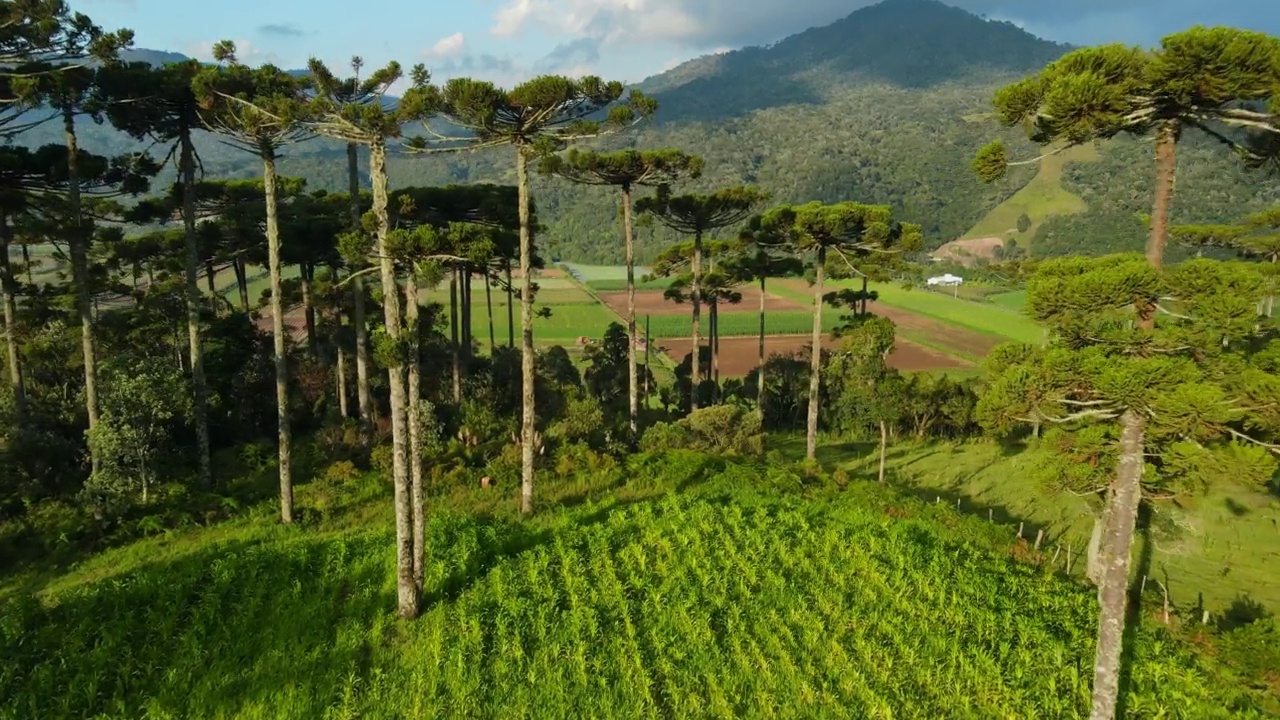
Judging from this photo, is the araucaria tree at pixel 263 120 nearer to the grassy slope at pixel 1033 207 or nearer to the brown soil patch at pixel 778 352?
the brown soil patch at pixel 778 352

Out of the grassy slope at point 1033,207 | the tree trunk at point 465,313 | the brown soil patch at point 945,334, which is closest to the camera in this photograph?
the tree trunk at point 465,313

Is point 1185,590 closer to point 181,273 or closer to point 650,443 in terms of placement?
point 650,443

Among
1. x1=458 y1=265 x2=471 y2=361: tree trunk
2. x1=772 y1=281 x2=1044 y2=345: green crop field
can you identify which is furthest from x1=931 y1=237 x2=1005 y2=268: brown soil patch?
x1=458 y1=265 x2=471 y2=361: tree trunk

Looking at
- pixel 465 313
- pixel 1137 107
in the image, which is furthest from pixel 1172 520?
pixel 465 313

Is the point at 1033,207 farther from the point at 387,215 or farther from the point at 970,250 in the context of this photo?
the point at 387,215

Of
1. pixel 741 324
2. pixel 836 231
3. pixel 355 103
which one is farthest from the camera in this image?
pixel 741 324

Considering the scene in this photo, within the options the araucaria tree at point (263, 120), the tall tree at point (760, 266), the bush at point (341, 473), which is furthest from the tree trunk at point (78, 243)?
the tall tree at point (760, 266)
